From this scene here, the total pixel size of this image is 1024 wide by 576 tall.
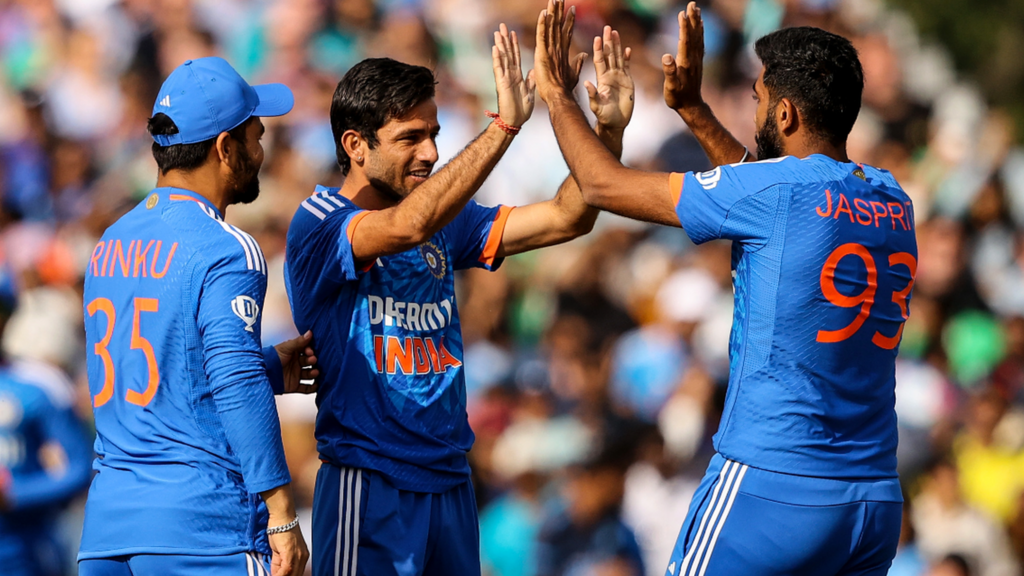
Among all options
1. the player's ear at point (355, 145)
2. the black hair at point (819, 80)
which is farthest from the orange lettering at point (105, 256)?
the black hair at point (819, 80)

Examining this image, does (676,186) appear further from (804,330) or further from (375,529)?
(375,529)

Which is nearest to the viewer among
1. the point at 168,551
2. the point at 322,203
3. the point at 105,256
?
the point at 168,551

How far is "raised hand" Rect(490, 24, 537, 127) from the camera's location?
135 inches

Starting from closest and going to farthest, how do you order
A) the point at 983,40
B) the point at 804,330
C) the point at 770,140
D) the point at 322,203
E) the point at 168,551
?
the point at 168,551, the point at 804,330, the point at 770,140, the point at 322,203, the point at 983,40

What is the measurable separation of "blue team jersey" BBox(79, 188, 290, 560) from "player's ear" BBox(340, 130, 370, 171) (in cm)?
82

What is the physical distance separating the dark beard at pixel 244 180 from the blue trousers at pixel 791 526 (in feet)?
5.52

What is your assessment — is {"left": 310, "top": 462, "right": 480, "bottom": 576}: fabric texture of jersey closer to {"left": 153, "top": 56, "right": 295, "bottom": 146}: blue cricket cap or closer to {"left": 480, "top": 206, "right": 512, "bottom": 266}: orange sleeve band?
{"left": 480, "top": 206, "right": 512, "bottom": 266}: orange sleeve band

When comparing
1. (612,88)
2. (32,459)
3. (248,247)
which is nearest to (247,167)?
(248,247)

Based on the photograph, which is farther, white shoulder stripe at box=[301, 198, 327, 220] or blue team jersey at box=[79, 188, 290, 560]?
white shoulder stripe at box=[301, 198, 327, 220]

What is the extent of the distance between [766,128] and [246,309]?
5.39ft

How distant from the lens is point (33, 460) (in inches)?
215

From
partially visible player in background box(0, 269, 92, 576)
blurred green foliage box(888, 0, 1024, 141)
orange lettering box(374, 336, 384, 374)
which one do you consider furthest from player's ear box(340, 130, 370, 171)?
blurred green foliage box(888, 0, 1024, 141)

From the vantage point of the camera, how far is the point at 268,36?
7.48m

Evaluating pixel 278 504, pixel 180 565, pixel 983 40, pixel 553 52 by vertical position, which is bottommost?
pixel 180 565
